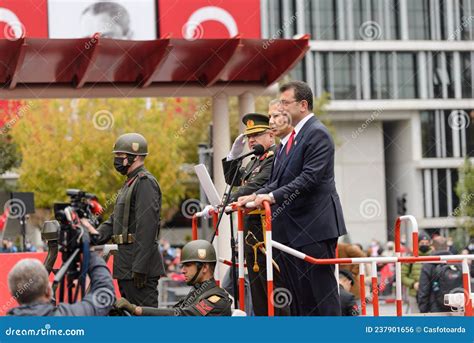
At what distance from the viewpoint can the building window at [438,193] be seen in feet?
216

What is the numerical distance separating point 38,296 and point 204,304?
257 centimetres

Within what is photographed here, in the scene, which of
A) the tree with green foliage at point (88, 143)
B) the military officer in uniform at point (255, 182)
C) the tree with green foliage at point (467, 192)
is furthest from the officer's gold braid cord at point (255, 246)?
the tree with green foliage at point (467, 192)

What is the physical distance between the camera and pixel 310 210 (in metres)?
7.79

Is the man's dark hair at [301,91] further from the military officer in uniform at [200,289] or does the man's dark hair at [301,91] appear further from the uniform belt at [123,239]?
the uniform belt at [123,239]

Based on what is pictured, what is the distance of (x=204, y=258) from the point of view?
804 cm

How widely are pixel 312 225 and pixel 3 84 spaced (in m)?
7.82

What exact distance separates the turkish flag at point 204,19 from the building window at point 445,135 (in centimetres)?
5139

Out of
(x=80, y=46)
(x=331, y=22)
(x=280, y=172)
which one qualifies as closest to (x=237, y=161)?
(x=280, y=172)

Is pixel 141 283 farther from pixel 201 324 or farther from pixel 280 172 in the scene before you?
pixel 201 324

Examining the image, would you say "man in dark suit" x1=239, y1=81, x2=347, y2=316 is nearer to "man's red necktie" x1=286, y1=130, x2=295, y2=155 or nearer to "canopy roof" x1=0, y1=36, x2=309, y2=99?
"man's red necktie" x1=286, y1=130, x2=295, y2=155

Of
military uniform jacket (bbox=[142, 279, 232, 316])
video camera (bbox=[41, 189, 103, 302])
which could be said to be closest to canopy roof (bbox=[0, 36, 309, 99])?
military uniform jacket (bbox=[142, 279, 232, 316])

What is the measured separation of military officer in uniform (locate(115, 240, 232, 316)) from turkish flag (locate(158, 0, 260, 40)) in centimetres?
735

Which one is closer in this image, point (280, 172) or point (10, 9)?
point (280, 172)

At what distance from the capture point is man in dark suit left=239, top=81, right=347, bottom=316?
7.68 meters
